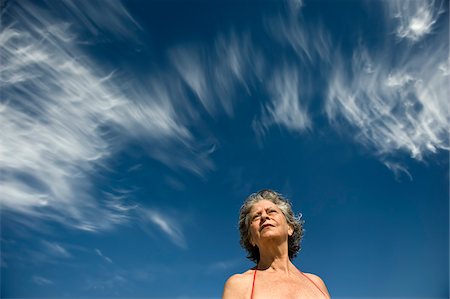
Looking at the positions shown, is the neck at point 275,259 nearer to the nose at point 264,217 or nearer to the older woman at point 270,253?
the older woman at point 270,253

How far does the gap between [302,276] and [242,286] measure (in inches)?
41.7

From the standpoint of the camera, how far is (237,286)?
4.71 metres

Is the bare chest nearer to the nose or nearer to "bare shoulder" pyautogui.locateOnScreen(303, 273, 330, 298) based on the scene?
"bare shoulder" pyautogui.locateOnScreen(303, 273, 330, 298)

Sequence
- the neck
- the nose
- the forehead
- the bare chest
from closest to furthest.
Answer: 1. the bare chest
2. the neck
3. the nose
4. the forehead

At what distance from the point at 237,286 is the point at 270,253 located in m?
0.75

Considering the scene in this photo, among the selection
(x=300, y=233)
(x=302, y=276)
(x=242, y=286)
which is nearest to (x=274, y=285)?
(x=242, y=286)

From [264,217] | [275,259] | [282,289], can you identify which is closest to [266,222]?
[264,217]

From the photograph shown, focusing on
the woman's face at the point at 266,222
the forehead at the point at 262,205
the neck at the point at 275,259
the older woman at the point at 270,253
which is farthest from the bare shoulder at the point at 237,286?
the forehead at the point at 262,205

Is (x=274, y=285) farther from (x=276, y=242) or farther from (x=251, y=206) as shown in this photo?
(x=251, y=206)

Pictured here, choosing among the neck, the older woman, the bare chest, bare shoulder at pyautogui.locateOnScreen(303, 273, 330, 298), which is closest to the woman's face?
the older woman

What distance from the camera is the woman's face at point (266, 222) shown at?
17.1 ft

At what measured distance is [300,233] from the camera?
621 cm

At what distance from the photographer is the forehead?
219 inches

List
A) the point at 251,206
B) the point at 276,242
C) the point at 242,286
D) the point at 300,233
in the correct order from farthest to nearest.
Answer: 1. the point at 300,233
2. the point at 251,206
3. the point at 276,242
4. the point at 242,286
